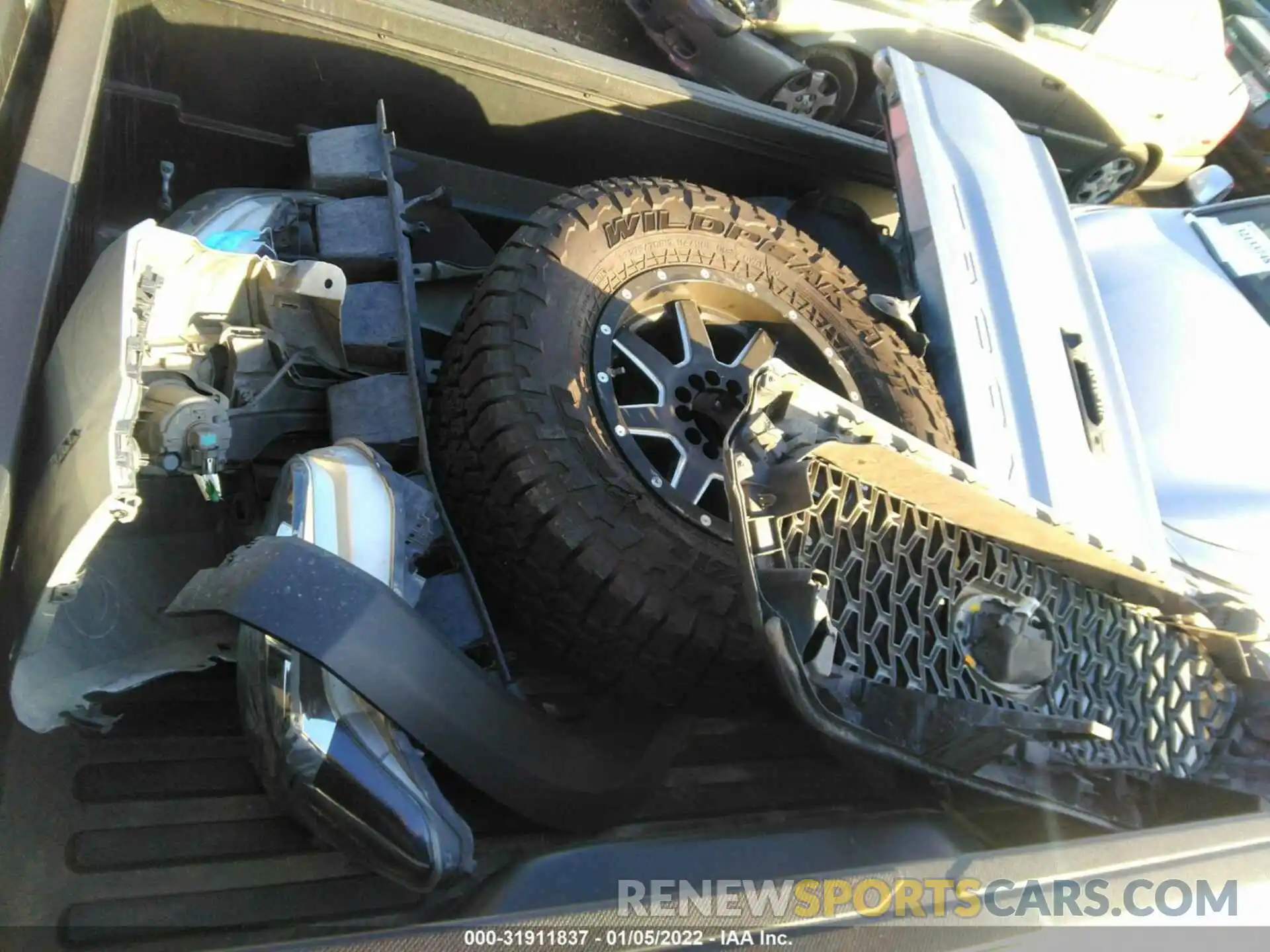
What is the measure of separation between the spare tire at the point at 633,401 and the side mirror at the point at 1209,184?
268 centimetres

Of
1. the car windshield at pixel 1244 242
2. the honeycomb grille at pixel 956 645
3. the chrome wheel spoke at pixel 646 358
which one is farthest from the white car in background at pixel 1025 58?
the honeycomb grille at pixel 956 645

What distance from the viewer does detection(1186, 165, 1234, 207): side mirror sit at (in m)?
3.80

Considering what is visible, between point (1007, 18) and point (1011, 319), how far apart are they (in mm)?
1766

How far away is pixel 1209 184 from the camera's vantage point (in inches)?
151

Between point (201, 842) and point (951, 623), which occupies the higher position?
point (951, 623)

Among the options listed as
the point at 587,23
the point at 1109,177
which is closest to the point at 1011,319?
the point at 1109,177

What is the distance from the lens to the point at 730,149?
2.42m

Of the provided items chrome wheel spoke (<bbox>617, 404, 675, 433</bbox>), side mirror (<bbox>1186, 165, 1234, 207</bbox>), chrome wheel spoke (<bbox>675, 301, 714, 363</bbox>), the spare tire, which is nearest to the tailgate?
the spare tire

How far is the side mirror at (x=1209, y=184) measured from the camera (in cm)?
380

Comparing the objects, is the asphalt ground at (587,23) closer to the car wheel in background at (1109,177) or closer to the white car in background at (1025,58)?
the white car in background at (1025,58)

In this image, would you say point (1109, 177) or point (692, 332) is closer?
point (692, 332)

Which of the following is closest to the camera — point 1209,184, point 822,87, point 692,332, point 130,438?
point 130,438

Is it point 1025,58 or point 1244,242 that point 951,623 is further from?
point 1025,58

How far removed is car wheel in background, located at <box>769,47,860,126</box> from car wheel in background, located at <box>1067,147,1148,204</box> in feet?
3.42
